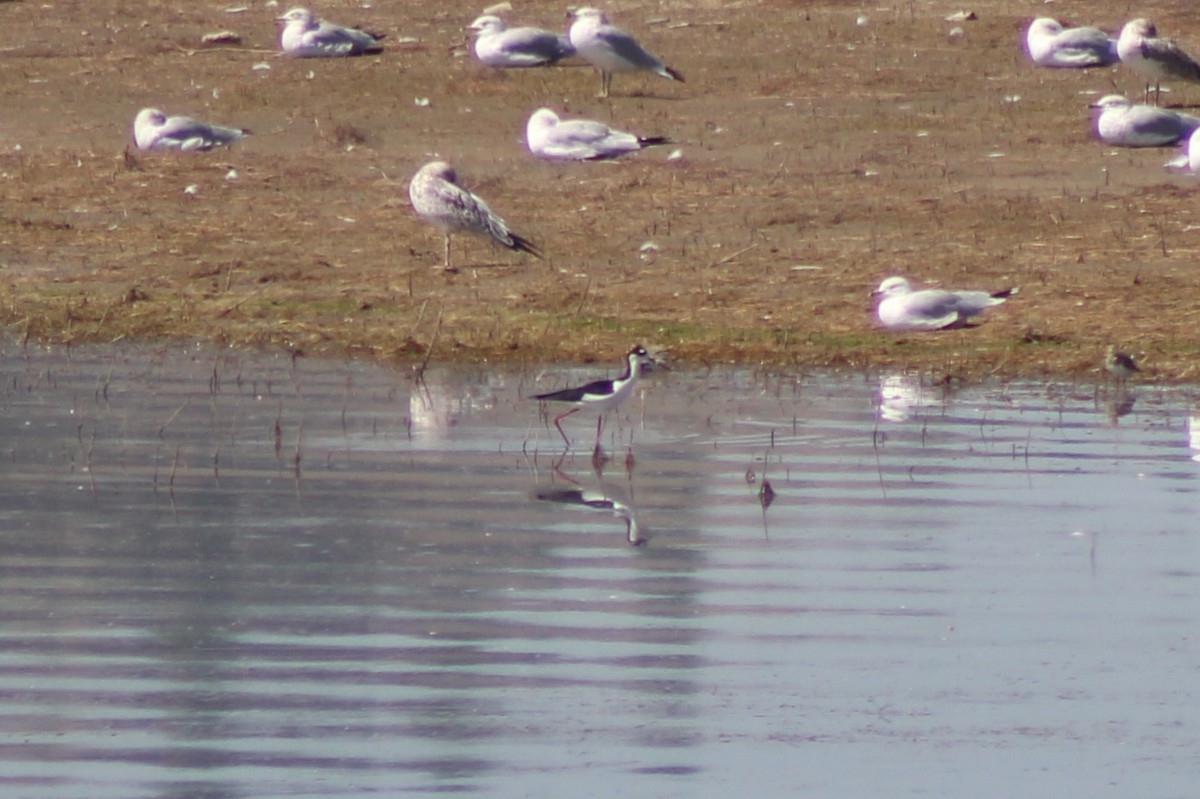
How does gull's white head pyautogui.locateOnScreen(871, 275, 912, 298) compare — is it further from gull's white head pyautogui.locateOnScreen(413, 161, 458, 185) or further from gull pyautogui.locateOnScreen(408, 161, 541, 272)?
gull's white head pyautogui.locateOnScreen(413, 161, 458, 185)

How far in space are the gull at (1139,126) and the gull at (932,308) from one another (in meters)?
6.21

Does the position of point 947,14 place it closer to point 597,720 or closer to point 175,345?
point 175,345

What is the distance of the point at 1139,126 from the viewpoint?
20031mm

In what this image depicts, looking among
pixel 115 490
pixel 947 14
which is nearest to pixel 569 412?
pixel 115 490

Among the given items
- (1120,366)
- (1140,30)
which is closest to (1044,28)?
(1140,30)

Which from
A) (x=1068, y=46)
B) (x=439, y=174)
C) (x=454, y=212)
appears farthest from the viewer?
(x=1068, y=46)

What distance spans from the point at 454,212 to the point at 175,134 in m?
5.22

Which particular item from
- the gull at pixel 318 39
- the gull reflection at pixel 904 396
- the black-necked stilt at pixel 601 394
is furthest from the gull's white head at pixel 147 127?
the black-necked stilt at pixel 601 394

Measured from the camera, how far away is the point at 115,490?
10234mm

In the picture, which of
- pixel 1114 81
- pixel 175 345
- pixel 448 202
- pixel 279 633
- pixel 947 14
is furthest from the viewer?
pixel 947 14

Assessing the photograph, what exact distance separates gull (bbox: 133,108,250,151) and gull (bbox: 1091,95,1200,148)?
719 cm

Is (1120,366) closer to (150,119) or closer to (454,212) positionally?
(454,212)

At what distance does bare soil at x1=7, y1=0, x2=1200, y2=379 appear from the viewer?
1469 centimetres

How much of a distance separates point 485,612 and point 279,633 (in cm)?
71
